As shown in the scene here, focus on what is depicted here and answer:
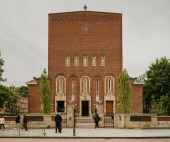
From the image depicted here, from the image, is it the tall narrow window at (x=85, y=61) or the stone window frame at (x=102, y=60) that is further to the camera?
the tall narrow window at (x=85, y=61)

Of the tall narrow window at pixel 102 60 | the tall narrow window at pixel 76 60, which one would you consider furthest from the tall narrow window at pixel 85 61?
the tall narrow window at pixel 102 60

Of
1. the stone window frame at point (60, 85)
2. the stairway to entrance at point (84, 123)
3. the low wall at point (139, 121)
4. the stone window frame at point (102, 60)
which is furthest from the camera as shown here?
the stone window frame at point (102, 60)

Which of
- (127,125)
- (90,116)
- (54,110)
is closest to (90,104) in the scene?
(90,116)

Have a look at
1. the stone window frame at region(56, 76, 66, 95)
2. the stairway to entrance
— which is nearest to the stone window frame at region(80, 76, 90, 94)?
the stone window frame at region(56, 76, 66, 95)

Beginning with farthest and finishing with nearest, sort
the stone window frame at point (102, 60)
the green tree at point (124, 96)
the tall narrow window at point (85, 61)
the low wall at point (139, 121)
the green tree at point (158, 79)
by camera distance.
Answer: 1. the green tree at point (158, 79)
2. the tall narrow window at point (85, 61)
3. the stone window frame at point (102, 60)
4. the green tree at point (124, 96)
5. the low wall at point (139, 121)

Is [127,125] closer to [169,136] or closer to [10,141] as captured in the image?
[169,136]

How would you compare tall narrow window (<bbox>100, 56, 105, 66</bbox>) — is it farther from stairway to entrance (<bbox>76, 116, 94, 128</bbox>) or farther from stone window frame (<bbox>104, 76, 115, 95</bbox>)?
stairway to entrance (<bbox>76, 116, 94, 128</bbox>)

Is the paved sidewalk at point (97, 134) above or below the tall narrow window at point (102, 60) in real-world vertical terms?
below

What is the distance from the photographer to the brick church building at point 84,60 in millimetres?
54969

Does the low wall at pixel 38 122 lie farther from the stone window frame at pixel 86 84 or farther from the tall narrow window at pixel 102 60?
the tall narrow window at pixel 102 60

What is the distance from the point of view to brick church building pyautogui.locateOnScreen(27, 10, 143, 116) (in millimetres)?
54969

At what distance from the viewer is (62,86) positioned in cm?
5528

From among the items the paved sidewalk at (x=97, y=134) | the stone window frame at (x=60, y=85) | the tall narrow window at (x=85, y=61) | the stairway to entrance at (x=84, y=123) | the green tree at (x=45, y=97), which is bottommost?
the stairway to entrance at (x=84, y=123)

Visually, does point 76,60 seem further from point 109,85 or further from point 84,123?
point 84,123
